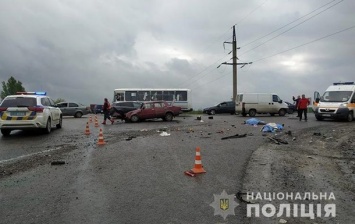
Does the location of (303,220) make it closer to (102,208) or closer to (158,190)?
(158,190)

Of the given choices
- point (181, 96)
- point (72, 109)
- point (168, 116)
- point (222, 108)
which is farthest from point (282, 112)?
point (72, 109)

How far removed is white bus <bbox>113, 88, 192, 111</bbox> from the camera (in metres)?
41.6

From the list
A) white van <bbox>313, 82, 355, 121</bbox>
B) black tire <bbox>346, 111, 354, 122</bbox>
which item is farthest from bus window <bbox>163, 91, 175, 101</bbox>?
black tire <bbox>346, 111, 354, 122</bbox>

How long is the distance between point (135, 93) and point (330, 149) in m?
31.8

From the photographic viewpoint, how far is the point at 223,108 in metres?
41.3

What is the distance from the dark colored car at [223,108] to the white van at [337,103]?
636 inches

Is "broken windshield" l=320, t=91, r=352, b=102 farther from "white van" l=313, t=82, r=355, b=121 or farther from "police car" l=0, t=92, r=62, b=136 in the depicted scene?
"police car" l=0, t=92, r=62, b=136

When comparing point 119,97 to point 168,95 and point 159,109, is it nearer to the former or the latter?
point 168,95

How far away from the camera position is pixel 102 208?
543cm

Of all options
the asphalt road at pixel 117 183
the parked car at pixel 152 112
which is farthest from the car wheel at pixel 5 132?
the parked car at pixel 152 112

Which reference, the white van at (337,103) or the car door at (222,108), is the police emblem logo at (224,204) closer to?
the white van at (337,103)

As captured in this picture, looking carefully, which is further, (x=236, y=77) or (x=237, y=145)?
(x=236, y=77)

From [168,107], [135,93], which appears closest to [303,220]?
[168,107]

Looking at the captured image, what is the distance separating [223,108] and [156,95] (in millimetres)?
7847
